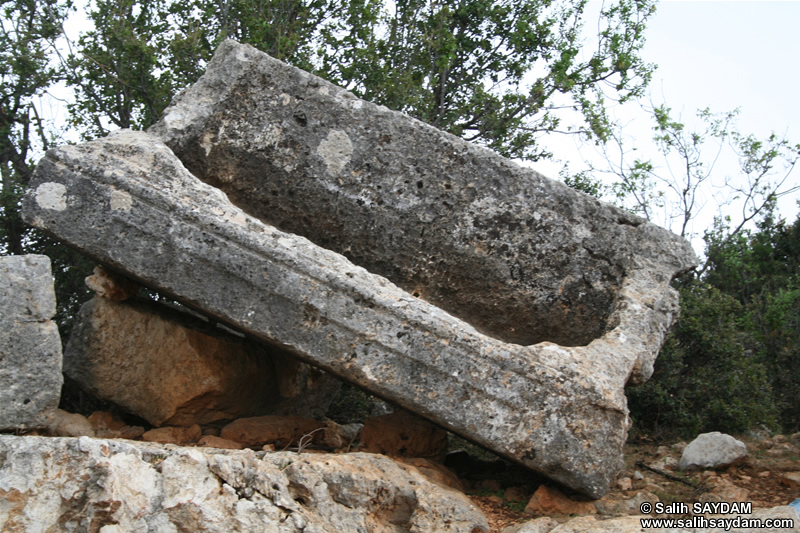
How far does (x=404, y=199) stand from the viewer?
4555 mm

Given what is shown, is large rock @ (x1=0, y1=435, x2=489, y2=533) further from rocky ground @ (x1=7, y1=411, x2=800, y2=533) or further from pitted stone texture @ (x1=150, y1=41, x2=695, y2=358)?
pitted stone texture @ (x1=150, y1=41, x2=695, y2=358)

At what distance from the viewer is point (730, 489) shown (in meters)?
4.31

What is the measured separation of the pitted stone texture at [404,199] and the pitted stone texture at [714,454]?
924mm

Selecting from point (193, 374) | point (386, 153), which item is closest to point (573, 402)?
point (386, 153)

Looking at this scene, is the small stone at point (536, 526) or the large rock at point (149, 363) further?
the large rock at point (149, 363)

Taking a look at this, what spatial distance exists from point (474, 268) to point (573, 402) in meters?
1.04

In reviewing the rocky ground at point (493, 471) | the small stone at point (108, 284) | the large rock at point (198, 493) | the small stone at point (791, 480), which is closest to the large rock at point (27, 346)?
the rocky ground at point (493, 471)

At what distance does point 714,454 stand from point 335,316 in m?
2.40

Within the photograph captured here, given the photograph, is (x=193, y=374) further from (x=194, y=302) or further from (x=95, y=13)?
(x=95, y=13)

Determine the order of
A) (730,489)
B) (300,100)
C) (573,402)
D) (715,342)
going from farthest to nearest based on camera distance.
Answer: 1. (715,342)
2. (300,100)
3. (730,489)
4. (573,402)

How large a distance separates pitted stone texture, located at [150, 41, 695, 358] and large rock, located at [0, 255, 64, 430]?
1076 millimetres

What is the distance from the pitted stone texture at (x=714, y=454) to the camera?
4699 millimetres

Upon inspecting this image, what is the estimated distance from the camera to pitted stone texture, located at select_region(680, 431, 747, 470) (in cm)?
470

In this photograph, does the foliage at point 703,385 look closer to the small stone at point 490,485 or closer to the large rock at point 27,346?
the small stone at point 490,485
